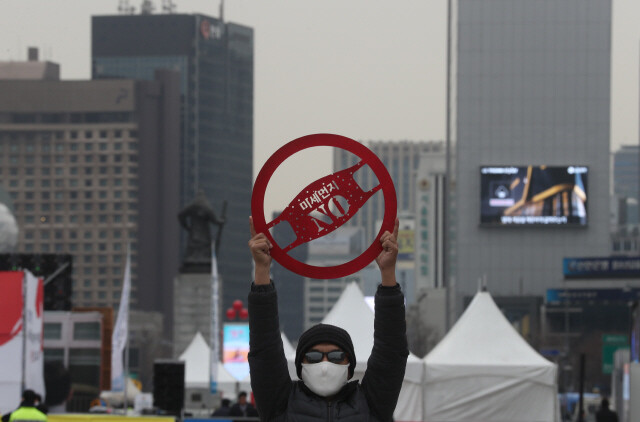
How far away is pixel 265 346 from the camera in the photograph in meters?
6.96

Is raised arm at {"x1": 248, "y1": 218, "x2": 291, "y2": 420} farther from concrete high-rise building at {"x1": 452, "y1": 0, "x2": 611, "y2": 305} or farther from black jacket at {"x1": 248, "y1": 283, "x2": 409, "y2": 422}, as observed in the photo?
concrete high-rise building at {"x1": 452, "y1": 0, "x2": 611, "y2": 305}

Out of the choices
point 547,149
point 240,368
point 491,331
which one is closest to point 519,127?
point 547,149

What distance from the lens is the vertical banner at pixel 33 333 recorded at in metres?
24.3

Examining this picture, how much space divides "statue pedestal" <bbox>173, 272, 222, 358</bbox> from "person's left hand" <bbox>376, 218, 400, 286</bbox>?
65.0 meters

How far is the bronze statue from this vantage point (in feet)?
252

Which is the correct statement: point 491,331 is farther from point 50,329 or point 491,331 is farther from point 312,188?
point 312,188

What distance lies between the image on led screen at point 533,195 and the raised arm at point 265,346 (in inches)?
3843

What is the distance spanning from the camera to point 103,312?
143 feet

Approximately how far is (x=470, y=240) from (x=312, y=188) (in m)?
100

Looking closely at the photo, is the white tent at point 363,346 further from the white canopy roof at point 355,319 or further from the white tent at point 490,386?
the white tent at point 490,386

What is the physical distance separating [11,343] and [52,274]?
85.2 ft

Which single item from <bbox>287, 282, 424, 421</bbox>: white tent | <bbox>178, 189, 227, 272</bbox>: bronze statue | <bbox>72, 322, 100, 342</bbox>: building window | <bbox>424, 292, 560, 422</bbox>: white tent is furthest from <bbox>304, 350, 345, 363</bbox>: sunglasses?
<bbox>178, 189, 227, 272</bbox>: bronze statue

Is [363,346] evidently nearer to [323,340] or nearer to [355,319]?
[355,319]

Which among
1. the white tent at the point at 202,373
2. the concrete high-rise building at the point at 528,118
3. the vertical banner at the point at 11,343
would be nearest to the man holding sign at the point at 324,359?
the vertical banner at the point at 11,343
